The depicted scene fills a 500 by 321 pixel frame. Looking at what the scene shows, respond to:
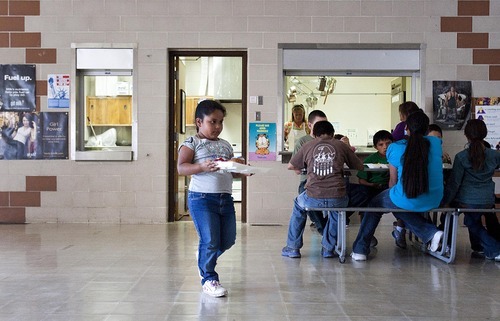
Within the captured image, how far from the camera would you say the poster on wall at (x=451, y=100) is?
755cm

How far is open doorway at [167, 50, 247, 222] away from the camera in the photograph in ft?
25.7

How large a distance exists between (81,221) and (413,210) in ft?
14.7

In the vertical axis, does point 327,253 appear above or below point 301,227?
below

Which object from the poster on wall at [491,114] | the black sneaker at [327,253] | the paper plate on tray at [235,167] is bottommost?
the black sneaker at [327,253]

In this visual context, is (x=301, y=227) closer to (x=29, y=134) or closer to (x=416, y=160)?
(x=416, y=160)

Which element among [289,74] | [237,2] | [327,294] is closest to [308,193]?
[327,294]

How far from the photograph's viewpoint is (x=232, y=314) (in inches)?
137

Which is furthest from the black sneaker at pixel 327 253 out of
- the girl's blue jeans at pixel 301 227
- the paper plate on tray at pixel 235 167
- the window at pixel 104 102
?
the window at pixel 104 102

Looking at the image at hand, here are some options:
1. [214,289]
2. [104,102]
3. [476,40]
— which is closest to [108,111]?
[104,102]

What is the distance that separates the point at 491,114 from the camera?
24.8ft

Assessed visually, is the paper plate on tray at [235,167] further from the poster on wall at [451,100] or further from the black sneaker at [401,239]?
the poster on wall at [451,100]

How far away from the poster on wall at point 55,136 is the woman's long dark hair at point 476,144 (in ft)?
16.3

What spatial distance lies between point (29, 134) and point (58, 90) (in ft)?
2.26

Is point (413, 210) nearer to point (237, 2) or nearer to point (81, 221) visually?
point (237, 2)
